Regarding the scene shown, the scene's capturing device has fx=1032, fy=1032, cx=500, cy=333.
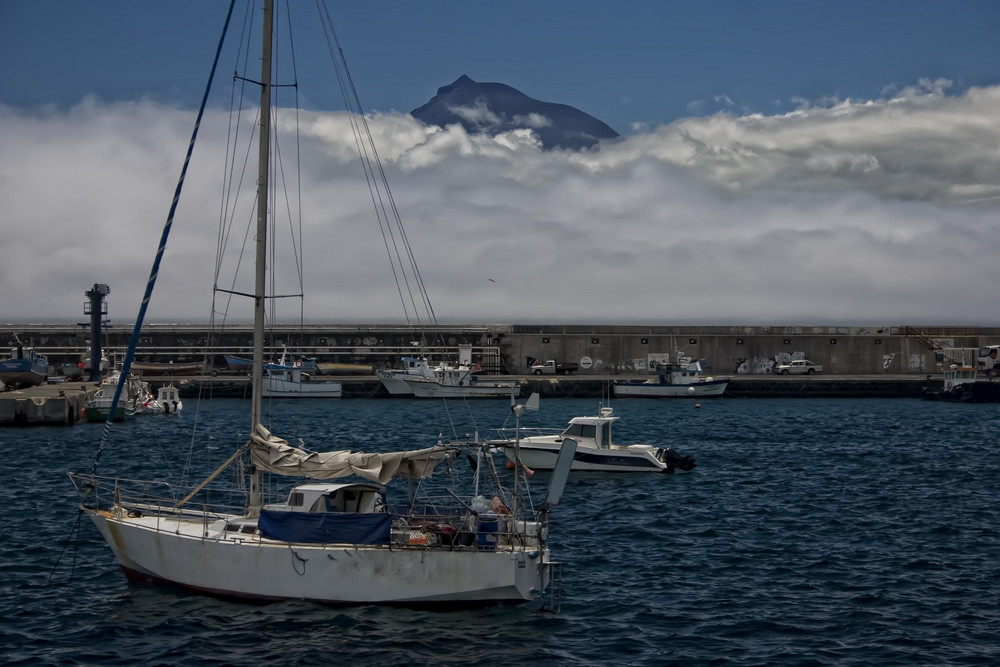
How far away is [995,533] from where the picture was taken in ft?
96.5

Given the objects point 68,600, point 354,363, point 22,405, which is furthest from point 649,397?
point 68,600

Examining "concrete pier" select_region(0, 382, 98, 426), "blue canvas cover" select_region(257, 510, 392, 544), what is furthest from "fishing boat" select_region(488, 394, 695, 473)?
"concrete pier" select_region(0, 382, 98, 426)

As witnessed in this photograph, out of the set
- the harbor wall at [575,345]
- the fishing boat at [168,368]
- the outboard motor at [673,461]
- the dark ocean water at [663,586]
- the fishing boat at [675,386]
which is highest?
the harbor wall at [575,345]

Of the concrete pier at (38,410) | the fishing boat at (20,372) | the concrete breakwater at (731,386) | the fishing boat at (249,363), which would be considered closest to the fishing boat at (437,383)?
the concrete breakwater at (731,386)

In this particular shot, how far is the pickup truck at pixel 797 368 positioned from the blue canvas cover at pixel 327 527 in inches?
3125

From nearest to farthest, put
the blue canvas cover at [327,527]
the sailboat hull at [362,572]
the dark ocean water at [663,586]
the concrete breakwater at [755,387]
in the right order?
1. the dark ocean water at [663,586]
2. the sailboat hull at [362,572]
3. the blue canvas cover at [327,527]
4. the concrete breakwater at [755,387]

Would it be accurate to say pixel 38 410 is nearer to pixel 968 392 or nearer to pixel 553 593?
pixel 553 593

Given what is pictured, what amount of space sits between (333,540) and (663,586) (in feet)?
25.6

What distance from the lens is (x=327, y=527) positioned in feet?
67.9

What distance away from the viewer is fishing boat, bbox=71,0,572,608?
20453mm

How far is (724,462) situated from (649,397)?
40.5 meters

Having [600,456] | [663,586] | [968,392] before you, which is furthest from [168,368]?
[663,586]

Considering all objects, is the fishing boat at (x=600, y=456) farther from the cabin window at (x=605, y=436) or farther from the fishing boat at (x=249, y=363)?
the fishing boat at (x=249, y=363)

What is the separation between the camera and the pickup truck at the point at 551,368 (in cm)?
9238
